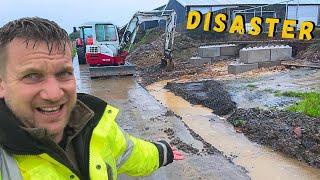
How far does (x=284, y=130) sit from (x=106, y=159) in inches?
231

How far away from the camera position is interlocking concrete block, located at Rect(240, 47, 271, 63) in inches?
645

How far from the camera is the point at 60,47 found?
1.89 metres

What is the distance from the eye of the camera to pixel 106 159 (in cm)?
211

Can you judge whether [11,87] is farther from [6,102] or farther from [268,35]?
→ [268,35]

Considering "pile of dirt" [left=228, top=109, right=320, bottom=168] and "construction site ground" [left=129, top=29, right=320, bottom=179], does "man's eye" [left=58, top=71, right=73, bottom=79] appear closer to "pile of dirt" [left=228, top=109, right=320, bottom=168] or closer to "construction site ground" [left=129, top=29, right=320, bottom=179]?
"construction site ground" [left=129, top=29, right=320, bottom=179]

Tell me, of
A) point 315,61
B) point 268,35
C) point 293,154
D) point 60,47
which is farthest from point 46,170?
point 268,35

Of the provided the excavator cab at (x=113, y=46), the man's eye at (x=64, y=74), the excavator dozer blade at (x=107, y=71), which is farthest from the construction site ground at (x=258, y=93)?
the man's eye at (x=64, y=74)

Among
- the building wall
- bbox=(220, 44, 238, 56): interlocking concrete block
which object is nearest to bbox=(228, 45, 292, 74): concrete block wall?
bbox=(220, 44, 238, 56): interlocking concrete block

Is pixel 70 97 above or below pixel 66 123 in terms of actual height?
above

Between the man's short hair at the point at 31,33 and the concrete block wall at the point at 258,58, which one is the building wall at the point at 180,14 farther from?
the man's short hair at the point at 31,33

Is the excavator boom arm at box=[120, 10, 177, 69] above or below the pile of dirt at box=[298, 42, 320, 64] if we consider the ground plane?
above

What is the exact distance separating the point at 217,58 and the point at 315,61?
5.26 meters

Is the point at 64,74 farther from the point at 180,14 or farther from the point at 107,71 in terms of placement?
the point at 180,14

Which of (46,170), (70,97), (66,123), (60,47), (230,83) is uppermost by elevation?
(60,47)
